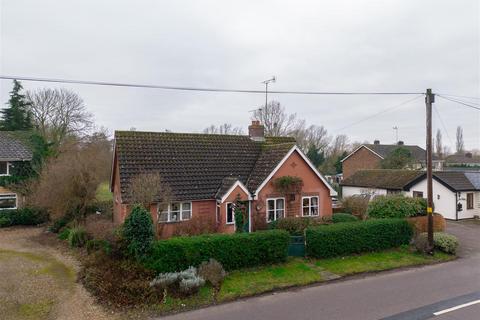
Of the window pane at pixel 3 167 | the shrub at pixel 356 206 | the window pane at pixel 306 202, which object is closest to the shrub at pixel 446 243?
the shrub at pixel 356 206

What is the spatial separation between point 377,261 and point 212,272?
8.80 m

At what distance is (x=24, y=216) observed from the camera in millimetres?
27016

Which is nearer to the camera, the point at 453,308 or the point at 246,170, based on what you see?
the point at 453,308

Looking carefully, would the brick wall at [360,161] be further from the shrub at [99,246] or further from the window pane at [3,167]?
the window pane at [3,167]

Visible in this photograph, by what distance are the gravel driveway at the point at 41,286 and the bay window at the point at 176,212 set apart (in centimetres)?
491

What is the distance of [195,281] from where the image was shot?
481 inches

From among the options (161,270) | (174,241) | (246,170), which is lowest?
(161,270)

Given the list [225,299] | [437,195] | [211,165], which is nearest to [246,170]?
[211,165]

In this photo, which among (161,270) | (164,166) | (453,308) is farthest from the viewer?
(164,166)

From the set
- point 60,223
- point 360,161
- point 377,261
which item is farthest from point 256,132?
point 360,161

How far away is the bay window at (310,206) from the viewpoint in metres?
22.2

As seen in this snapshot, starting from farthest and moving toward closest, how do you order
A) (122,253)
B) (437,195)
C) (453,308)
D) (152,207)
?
(437,195), (152,207), (122,253), (453,308)

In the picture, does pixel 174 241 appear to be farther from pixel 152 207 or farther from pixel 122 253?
pixel 152 207

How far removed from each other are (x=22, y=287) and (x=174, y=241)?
20.1 feet
